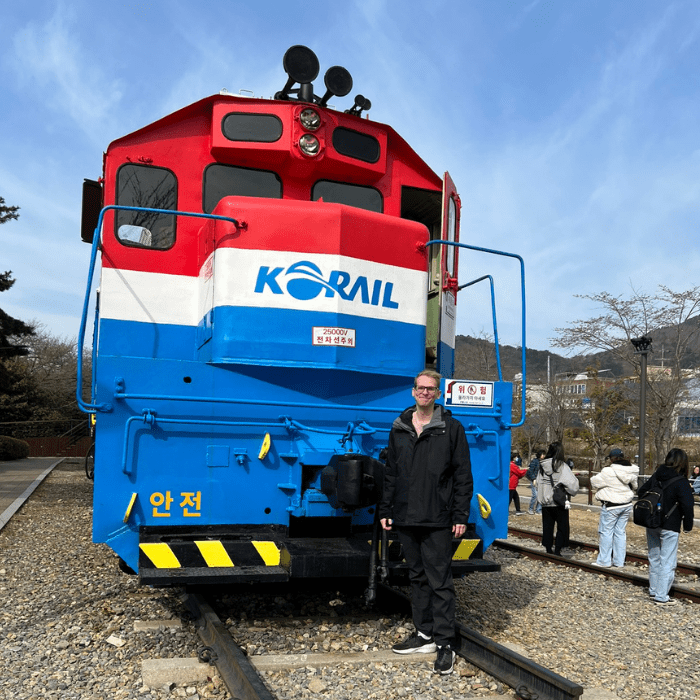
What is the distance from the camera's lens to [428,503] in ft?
13.6

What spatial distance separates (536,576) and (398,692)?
164 inches

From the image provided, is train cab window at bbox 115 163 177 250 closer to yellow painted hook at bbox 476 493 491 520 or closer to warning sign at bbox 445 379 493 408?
warning sign at bbox 445 379 493 408

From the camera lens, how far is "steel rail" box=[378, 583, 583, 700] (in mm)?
3420

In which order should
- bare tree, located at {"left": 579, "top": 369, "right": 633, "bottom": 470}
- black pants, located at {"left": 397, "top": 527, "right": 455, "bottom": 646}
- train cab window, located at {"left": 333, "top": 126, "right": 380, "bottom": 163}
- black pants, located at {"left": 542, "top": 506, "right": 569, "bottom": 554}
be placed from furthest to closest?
bare tree, located at {"left": 579, "top": 369, "right": 633, "bottom": 470} < black pants, located at {"left": 542, "top": 506, "right": 569, "bottom": 554} < train cab window, located at {"left": 333, "top": 126, "right": 380, "bottom": 163} < black pants, located at {"left": 397, "top": 527, "right": 455, "bottom": 646}

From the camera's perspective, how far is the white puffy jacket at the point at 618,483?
8.21 m

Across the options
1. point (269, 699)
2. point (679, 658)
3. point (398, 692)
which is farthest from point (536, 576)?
point (269, 699)

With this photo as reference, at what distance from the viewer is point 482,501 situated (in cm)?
490

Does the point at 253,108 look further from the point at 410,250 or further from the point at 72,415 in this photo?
the point at 72,415

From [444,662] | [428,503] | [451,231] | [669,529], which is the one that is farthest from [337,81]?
[669,529]

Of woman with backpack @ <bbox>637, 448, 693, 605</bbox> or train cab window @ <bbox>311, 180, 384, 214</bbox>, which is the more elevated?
train cab window @ <bbox>311, 180, 384, 214</bbox>

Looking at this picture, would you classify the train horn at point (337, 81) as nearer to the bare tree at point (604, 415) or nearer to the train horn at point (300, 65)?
the train horn at point (300, 65)

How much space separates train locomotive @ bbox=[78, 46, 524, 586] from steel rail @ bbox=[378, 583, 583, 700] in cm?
49

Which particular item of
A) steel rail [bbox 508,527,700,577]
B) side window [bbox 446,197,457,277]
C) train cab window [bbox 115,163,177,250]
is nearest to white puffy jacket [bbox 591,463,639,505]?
steel rail [bbox 508,527,700,577]

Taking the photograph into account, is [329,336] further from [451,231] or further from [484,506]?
[484,506]
